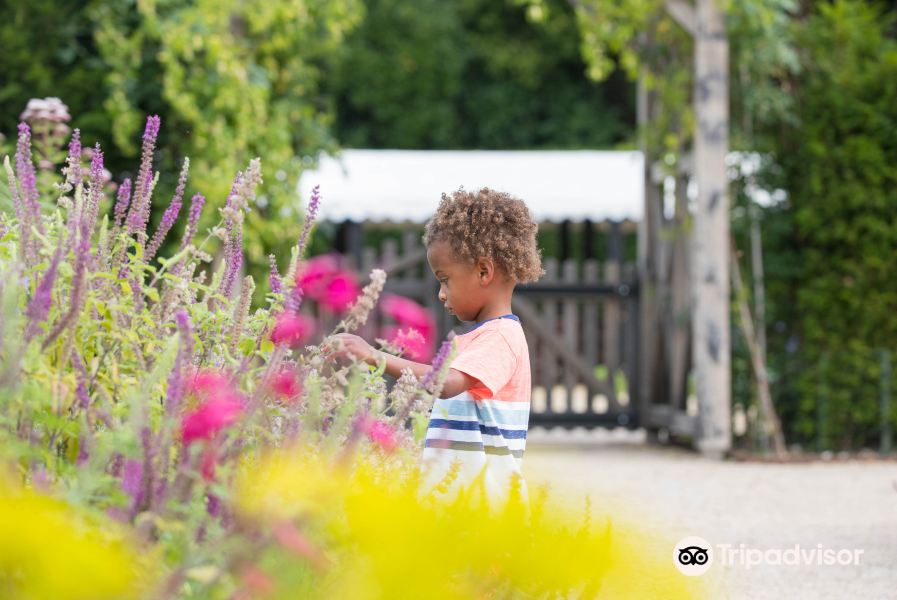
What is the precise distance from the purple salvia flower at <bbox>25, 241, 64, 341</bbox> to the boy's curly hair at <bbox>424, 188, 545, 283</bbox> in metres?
1.24

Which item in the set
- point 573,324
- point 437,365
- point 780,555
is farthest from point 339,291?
point 573,324

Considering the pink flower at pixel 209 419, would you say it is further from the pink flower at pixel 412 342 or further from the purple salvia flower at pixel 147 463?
the pink flower at pixel 412 342

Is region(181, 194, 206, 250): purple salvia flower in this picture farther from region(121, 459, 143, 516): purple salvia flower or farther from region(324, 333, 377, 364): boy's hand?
region(121, 459, 143, 516): purple salvia flower

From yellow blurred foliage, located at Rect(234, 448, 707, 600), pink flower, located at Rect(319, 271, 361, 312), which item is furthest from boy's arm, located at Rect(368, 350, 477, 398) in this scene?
yellow blurred foliage, located at Rect(234, 448, 707, 600)

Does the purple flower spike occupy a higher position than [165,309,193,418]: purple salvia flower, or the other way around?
the purple flower spike

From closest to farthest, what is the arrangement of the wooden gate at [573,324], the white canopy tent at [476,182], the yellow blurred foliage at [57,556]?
1. the yellow blurred foliage at [57,556]
2. the wooden gate at [573,324]
3. the white canopy tent at [476,182]

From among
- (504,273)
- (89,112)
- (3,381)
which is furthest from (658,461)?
(3,381)

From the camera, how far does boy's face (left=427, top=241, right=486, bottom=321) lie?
3074mm

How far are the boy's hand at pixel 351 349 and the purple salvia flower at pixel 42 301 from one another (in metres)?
0.52

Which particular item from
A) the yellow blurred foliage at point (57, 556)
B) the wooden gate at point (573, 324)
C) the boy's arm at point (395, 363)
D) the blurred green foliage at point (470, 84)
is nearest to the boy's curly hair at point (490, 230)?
the boy's arm at point (395, 363)

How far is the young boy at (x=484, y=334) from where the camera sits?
115 inches

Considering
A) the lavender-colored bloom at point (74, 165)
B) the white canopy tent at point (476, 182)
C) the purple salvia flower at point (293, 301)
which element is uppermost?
the white canopy tent at point (476, 182)

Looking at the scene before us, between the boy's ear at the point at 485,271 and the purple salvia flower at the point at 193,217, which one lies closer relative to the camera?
the purple salvia flower at the point at 193,217

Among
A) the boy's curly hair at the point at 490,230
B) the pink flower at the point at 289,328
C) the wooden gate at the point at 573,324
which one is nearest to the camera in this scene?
the pink flower at the point at 289,328
